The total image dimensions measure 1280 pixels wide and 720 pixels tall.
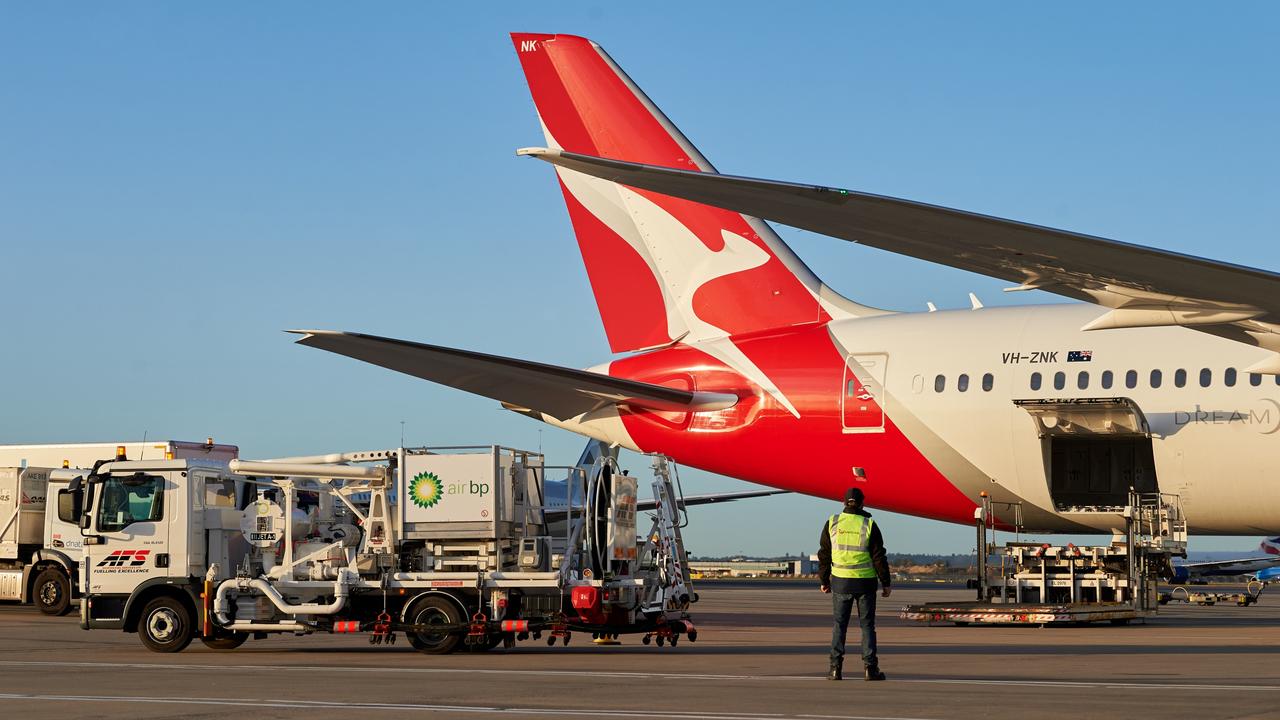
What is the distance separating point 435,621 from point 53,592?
1411 centimetres

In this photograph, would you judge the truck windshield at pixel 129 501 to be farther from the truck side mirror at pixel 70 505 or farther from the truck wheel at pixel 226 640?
the truck wheel at pixel 226 640

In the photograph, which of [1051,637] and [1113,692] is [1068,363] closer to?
[1051,637]

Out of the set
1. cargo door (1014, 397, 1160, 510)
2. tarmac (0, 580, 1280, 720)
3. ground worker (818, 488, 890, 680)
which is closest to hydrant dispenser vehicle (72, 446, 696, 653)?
tarmac (0, 580, 1280, 720)

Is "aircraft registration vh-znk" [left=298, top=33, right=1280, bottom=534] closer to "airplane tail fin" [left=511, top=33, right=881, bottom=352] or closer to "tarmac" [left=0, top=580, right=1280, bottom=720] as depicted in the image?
"airplane tail fin" [left=511, top=33, right=881, bottom=352]

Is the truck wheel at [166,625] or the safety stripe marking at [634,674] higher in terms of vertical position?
the truck wheel at [166,625]

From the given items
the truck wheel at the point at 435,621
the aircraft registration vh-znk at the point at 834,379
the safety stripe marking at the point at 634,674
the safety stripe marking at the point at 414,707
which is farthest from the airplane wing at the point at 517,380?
the safety stripe marking at the point at 414,707

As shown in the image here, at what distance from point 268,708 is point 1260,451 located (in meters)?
15.5

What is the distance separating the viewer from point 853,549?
13.1 m

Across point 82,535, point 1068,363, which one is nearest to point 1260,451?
point 1068,363

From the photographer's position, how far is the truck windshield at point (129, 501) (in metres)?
17.4

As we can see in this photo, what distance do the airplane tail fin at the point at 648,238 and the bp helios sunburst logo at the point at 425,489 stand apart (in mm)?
9773

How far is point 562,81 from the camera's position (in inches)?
1048

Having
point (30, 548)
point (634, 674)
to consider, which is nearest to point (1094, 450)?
point (634, 674)

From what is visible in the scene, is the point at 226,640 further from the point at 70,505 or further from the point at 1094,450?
the point at 1094,450
